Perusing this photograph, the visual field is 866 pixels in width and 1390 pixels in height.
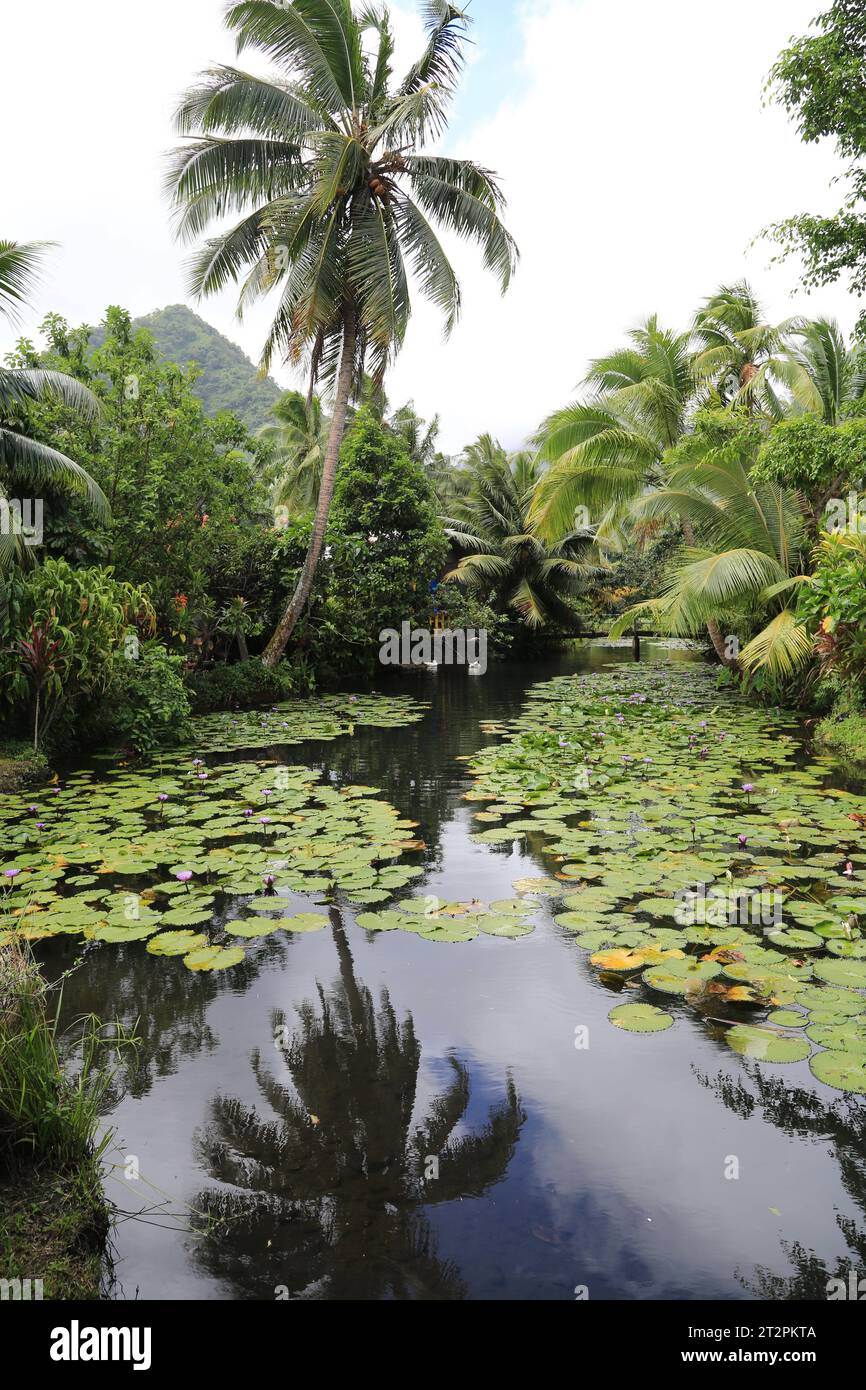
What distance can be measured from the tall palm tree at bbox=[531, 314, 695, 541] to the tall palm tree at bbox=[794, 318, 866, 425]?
2.64 m

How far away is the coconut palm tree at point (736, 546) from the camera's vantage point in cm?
1053

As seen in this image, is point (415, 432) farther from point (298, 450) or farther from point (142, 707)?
point (142, 707)

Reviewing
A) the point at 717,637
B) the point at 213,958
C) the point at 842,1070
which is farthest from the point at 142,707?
the point at 717,637

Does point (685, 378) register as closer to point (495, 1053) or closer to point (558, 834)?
point (558, 834)

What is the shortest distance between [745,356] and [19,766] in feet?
46.4

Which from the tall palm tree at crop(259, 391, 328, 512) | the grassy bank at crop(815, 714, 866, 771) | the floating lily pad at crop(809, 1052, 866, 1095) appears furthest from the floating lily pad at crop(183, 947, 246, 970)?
the tall palm tree at crop(259, 391, 328, 512)

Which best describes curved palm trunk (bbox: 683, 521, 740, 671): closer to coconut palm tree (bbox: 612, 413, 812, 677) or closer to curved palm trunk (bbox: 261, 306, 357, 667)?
coconut palm tree (bbox: 612, 413, 812, 677)

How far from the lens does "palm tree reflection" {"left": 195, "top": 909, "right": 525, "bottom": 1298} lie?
228 cm

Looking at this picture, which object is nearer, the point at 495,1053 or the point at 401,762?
the point at 495,1053

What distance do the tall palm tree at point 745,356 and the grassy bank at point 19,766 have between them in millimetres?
11259
